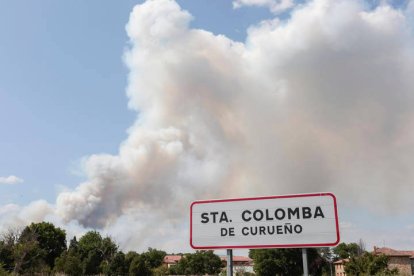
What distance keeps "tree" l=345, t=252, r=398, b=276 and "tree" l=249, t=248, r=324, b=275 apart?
70.6 ft

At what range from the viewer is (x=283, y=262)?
58625mm

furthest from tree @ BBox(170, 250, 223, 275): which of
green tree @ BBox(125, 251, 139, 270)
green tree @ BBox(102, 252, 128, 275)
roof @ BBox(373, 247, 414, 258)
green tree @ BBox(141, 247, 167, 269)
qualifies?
green tree @ BBox(102, 252, 128, 275)

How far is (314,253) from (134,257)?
97.8ft

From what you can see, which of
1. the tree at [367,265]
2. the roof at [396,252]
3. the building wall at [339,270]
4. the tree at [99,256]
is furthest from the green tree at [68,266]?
the building wall at [339,270]

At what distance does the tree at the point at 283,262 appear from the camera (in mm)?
58781

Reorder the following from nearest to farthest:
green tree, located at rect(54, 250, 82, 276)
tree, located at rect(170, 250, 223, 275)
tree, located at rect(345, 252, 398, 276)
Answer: tree, located at rect(345, 252, 398, 276) → green tree, located at rect(54, 250, 82, 276) → tree, located at rect(170, 250, 223, 275)

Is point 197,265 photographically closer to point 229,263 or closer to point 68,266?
point 68,266

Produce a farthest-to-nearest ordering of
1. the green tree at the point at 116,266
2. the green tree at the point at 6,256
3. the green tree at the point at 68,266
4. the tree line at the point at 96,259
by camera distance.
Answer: the green tree at the point at 116,266, the green tree at the point at 68,266, the green tree at the point at 6,256, the tree line at the point at 96,259

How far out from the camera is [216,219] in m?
6.30

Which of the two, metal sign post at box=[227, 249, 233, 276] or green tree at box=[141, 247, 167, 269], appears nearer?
metal sign post at box=[227, 249, 233, 276]

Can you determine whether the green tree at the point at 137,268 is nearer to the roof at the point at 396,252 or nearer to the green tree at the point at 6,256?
the green tree at the point at 6,256

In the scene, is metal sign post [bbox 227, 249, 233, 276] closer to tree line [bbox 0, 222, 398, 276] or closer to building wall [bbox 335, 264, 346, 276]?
tree line [bbox 0, 222, 398, 276]

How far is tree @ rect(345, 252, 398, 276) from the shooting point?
35.0 meters

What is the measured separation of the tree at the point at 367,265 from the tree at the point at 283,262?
21.5 metres
